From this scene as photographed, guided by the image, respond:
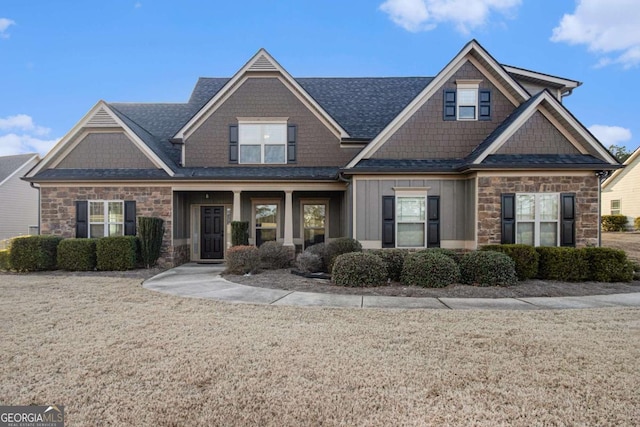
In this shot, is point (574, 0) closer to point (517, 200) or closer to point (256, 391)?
point (517, 200)

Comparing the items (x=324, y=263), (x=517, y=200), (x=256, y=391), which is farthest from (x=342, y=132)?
(x=256, y=391)

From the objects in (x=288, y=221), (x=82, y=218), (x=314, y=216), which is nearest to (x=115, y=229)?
(x=82, y=218)

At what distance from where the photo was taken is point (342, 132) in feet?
44.9

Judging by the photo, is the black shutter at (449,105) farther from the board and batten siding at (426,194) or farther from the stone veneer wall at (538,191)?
the stone veneer wall at (538,191)

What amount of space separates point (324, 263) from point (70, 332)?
23.0 feet

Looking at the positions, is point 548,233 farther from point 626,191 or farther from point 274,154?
point 626,191

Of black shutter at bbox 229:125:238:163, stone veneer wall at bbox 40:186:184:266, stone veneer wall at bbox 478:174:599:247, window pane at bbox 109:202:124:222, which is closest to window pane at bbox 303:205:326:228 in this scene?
black shutter at bbox 229:125:238:163

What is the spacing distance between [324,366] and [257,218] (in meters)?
11.2

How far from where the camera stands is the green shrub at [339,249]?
35.0 feet

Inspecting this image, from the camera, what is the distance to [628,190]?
24.6 metres

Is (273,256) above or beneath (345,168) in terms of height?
beneath

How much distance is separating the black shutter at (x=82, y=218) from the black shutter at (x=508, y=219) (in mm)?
14053

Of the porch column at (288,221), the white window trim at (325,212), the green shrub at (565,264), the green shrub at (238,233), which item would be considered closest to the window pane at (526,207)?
the green shrub at (565,264)

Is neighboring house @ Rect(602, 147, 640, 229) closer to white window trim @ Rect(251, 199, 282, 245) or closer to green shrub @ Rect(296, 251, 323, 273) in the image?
white window trim @ Rect(251, 199, 282, 245)
